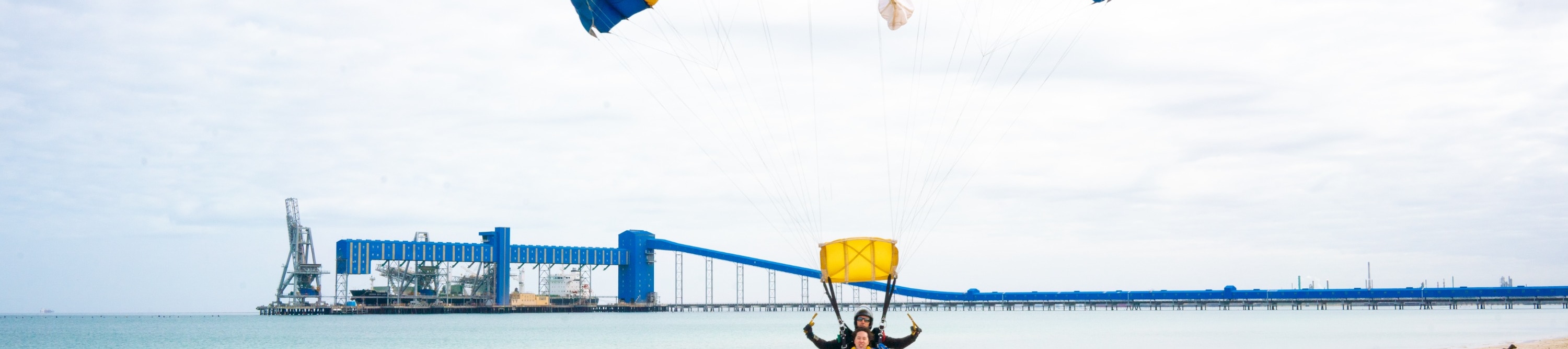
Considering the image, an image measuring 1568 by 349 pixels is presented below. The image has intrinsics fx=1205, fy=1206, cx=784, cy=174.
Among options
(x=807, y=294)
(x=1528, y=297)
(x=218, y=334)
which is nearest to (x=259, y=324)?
(x=218, y=334)

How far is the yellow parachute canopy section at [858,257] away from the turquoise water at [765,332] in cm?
2626

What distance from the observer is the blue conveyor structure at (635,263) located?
7631 cm

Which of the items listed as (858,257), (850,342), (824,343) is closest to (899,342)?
(850,342)

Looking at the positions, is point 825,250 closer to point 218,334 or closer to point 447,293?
point 218,334

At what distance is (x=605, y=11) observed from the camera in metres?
13.2

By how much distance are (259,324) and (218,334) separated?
1421 cm

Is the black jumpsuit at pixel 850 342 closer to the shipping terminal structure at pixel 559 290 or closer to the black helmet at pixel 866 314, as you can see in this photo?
the black helmet at pixel 866 314

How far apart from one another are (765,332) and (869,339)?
160 ft

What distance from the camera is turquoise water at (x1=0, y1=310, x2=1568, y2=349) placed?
4141 centimetres

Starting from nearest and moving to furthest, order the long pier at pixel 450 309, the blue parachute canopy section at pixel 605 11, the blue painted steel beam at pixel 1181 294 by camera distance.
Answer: the blue parachute canopy section at pixel 605 11 < the long pier at pixel 450 309 < the blue painted steel beam at pixel 1181 294

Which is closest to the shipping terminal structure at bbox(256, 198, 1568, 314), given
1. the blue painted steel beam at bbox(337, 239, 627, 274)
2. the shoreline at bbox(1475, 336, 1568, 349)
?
the blue painted steel beam at bbox(337, 239, 627, 274)

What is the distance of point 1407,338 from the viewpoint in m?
39.0

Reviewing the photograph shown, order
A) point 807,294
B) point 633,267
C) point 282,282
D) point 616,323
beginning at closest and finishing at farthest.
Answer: point 616,323 → point 282,282 → point 633,267 → point 807,294

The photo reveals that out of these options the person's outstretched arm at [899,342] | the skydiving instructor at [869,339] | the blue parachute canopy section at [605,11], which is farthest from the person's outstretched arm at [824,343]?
the blue parachute canopy section at [605,11]
